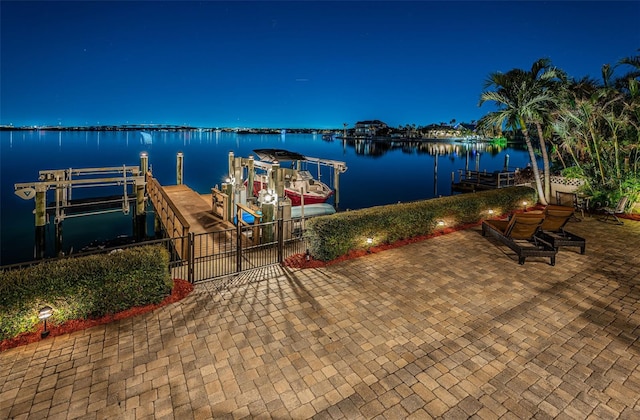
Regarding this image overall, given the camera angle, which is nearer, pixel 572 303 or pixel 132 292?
pixel 132 292

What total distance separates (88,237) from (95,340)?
1468 cm

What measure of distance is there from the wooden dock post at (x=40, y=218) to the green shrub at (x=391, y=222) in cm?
1241

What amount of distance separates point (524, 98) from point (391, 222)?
31.0ft

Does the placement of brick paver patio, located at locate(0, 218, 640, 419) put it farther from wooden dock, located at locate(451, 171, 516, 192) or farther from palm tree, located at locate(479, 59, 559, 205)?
wooden dock, located at locate(451, 171, 516, 192)

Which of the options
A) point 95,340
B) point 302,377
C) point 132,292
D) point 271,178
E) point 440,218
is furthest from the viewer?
point 271,178

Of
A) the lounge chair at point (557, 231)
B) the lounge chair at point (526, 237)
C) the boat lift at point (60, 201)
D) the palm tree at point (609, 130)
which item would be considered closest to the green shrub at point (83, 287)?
the lounge chair at point (526, 237)

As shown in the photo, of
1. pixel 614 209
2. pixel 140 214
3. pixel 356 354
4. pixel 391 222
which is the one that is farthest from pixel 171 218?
pixel 614 209

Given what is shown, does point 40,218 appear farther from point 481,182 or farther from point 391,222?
point 481,182

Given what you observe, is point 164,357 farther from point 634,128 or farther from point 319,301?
point 634,128

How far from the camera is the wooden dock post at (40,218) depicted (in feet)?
46.1

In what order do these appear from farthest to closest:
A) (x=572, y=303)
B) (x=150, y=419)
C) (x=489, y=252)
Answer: (x=489, y=252) < (x=572, y=303) < (x=150, y=419)

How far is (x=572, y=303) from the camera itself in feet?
19.6

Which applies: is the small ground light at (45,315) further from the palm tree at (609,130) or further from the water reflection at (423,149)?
the water reflection at (423,149)

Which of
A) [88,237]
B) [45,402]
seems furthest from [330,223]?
[88,237]
